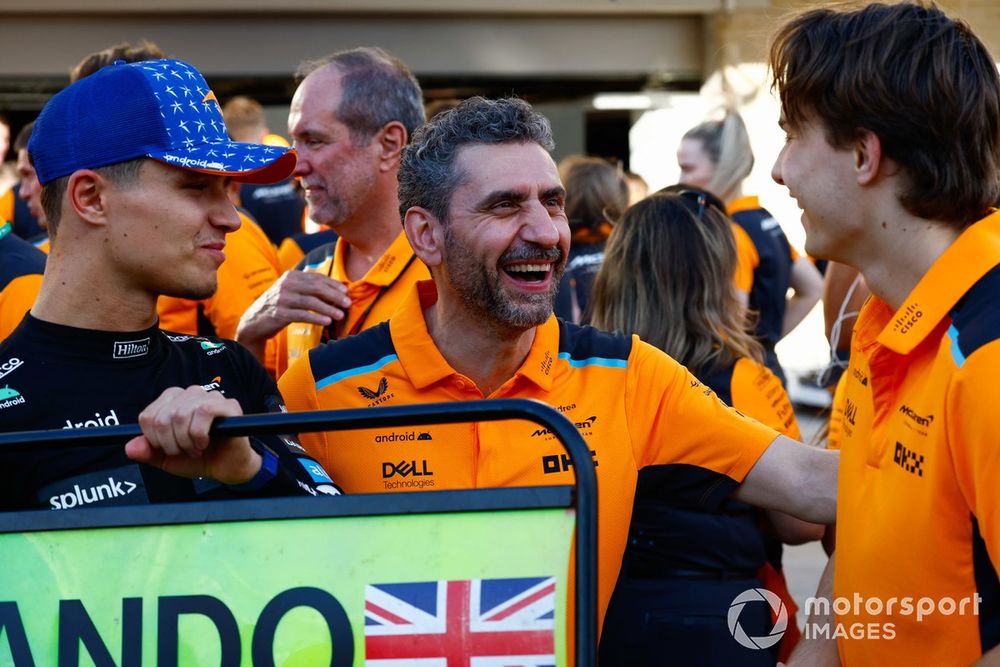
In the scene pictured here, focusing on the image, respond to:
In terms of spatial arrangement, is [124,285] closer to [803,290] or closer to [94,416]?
[94,416]

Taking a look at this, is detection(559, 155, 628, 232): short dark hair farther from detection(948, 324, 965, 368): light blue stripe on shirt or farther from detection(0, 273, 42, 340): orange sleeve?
detection(948, 324, 965, 368): light blue stripe on shirt

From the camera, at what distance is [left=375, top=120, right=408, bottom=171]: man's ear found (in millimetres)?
4141

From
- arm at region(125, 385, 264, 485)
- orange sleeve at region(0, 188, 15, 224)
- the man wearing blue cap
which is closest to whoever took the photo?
arm at region(125, 385, 264, 485)

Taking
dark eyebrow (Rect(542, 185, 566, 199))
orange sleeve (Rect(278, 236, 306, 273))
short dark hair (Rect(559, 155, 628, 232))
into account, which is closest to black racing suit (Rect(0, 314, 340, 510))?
dark eyebrow (Rect(542, 185, 566, 199))

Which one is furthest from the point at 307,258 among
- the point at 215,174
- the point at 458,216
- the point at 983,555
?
the point at 983,555

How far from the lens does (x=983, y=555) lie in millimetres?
2053

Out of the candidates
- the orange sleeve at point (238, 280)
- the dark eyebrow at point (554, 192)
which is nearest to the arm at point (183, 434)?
the dark eyebrow at point (554, 192)

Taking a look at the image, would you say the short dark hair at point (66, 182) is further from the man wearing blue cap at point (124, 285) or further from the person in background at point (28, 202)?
the person in background at point (28, 202)

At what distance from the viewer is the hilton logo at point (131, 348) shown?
251cm

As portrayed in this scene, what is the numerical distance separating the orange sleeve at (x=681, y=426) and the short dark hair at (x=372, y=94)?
1.64 m

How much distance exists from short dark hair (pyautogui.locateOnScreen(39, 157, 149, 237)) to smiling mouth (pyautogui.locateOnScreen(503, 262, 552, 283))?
829mm

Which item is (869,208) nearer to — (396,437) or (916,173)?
(916,173)

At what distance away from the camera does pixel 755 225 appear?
6.11m

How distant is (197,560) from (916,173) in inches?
52.9
